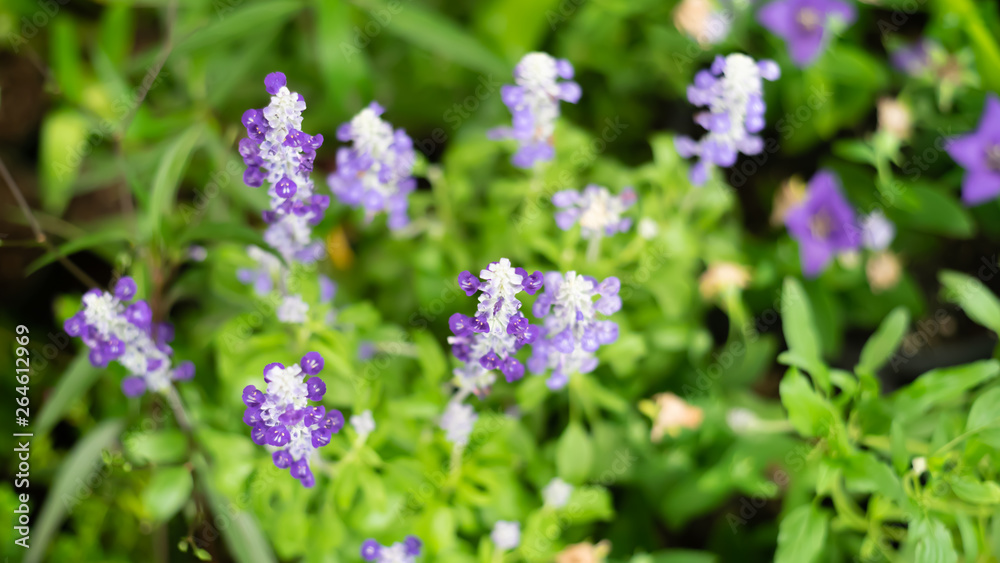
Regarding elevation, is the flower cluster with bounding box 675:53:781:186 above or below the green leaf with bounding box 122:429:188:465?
above

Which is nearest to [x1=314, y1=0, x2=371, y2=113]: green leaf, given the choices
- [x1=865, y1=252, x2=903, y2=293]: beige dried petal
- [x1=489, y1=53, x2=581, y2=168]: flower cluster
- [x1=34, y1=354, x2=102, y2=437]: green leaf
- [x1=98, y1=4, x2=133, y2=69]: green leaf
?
[x1=489, y1=53, x2=581, y2=168]: flower cluster

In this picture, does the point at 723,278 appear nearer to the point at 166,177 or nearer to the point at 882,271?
the point at 882,271

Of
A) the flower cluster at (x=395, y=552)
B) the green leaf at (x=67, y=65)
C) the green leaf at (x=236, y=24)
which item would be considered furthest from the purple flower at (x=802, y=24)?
the green leaf at (x=67, y=65)

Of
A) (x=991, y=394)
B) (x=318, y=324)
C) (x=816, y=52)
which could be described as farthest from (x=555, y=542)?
(x=816, y=52)

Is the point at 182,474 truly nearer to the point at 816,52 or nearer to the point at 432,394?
the point at 432,394

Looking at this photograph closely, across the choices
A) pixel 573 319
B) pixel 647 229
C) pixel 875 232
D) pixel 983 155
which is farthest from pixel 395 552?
pixel 983 155

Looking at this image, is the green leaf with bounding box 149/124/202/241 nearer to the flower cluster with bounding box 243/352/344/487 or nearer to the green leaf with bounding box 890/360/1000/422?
the flower cluster with bounding box 243/352/344/487
